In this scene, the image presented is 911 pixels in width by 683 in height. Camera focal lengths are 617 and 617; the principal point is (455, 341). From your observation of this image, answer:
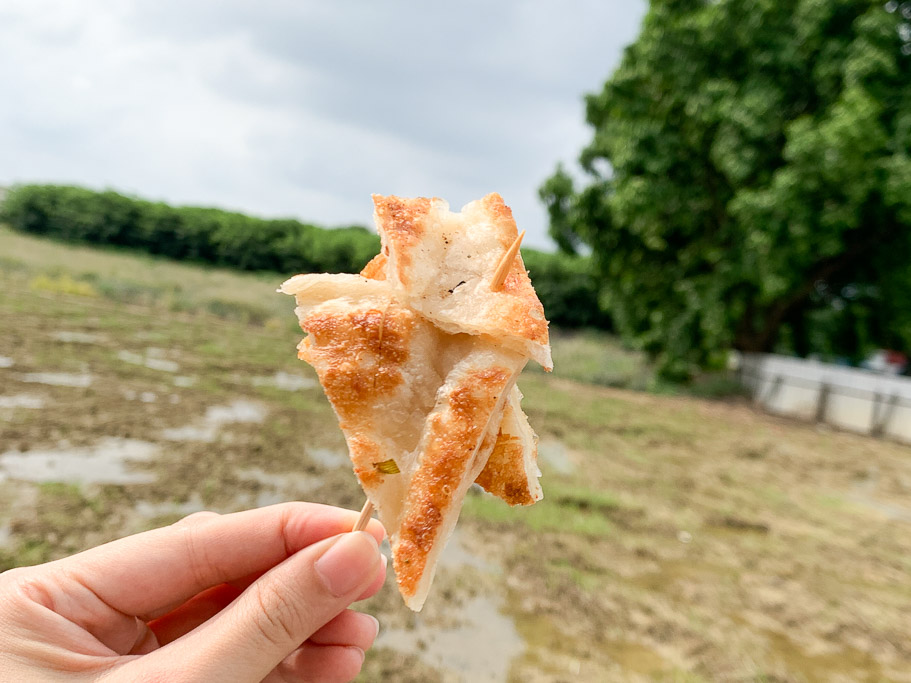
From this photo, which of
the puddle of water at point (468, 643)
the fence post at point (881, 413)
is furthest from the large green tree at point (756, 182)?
the puddle of water at point (468, 643)

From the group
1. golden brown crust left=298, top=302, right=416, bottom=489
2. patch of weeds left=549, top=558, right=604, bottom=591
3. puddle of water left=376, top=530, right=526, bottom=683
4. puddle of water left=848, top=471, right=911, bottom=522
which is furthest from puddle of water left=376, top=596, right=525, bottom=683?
puddle of water left=848, top=471, right=911, bottom=522

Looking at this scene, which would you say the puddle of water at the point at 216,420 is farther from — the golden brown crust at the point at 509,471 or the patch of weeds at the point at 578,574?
the golden brown crust at the point at 509,471

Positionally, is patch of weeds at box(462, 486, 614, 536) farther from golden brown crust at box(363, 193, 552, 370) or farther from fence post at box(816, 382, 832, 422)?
fence post at box(816, 382, 832, 422)

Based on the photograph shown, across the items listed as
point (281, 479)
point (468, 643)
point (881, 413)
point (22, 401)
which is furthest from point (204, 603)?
point (881, 413)

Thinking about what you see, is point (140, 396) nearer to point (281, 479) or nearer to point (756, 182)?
point (281, 479)

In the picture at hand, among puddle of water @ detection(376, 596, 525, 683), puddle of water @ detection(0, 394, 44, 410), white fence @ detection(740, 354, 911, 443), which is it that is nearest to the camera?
puddle of water @ detection(376, 596, 525, 683)
